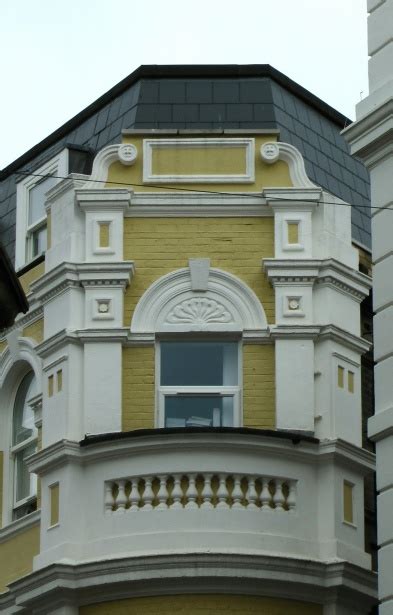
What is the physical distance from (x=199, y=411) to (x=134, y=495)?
154 cm

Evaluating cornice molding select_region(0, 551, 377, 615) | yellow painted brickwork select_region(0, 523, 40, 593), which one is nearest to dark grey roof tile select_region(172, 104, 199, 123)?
yellow painted brickwork select_region(0, 523, 40, 593)

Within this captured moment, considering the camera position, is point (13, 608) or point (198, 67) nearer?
point (13, 608)

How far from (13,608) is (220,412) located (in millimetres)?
3612

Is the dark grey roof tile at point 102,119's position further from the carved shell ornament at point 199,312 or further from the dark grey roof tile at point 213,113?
the carved shell ornament at point 199,312

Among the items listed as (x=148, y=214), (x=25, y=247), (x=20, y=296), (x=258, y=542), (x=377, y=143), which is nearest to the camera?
(x=20, y=296)

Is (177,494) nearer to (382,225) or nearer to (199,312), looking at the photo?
(199,312)

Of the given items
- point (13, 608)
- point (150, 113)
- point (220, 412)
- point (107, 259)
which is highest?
point (150, 113)

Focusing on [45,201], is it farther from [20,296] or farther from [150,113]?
[20,296]

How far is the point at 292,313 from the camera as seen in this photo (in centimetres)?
2738

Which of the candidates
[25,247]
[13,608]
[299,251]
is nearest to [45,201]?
[25,247]

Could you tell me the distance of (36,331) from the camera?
94.7 ft

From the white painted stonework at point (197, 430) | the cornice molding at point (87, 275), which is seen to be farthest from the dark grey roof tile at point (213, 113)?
the cornice molding at point (87, 275)

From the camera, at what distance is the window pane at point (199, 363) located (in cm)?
2745

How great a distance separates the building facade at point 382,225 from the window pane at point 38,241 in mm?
7205
